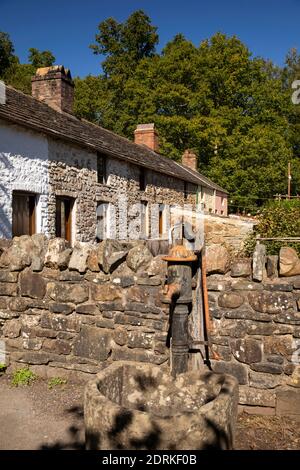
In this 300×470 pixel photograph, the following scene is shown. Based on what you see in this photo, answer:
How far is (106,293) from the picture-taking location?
Result: 15.1 feet

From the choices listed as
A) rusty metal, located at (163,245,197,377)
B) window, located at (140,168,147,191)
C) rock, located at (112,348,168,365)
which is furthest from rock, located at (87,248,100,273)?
window, located at (140,168,147,191)

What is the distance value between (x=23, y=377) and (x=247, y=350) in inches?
107

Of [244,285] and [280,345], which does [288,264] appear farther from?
[280,345]

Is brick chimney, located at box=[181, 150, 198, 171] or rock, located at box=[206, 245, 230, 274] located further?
brick chimney, located at box=[181, 150, 198, 171]

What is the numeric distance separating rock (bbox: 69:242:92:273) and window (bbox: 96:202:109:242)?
31.9ft

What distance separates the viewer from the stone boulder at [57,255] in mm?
4812

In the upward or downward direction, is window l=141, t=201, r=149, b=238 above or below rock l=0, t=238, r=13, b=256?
above

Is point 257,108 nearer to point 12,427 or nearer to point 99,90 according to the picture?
point 99,90

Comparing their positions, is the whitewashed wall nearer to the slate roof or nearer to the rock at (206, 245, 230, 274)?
the slate roof

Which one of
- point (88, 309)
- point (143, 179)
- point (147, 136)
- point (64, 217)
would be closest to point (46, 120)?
point (64, 217)

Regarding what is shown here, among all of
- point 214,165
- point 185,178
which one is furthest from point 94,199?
point 214,165

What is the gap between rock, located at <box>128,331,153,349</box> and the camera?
14.4 feet
